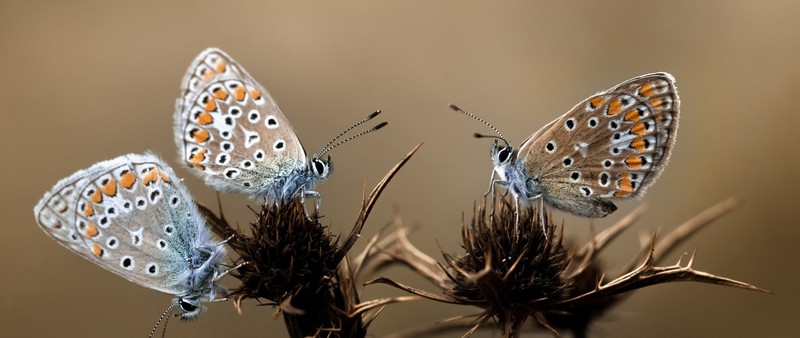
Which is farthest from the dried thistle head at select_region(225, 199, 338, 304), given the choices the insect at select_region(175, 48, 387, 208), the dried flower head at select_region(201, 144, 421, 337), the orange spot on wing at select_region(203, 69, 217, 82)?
the orange spot on wing at select_region(203, 69, 217, 82)

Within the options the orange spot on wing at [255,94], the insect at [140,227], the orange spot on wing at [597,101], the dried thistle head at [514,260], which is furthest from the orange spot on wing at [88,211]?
the orange spot on wing at [597,101]

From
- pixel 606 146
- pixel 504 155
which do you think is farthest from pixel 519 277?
pixel 606 146

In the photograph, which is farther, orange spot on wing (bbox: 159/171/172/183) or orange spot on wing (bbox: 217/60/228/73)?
orange spot on wing (bbox: 217/60/228/73)

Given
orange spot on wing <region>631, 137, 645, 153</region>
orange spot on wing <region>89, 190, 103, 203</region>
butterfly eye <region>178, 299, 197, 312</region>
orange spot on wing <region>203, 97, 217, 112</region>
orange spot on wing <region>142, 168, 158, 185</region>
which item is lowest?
butterfly eye <region>178, 299, 197, 312</region>

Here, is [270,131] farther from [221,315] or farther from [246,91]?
[221,315]

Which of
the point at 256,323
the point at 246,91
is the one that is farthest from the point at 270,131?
the point at 256,323

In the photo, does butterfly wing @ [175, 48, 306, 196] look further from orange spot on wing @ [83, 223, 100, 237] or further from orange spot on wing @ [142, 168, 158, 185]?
orange spot on wing @ [83, 223, 100, 237]

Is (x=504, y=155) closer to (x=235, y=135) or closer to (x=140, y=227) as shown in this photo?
(x=235, y=135)
